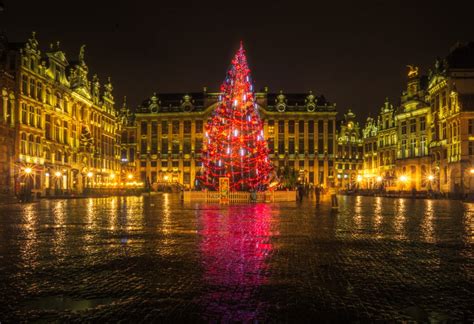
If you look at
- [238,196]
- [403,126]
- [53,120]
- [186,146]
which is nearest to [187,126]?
[186,146]

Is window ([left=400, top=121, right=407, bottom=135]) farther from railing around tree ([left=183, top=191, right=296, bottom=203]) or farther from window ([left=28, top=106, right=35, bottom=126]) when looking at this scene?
window ([left=28, top=106, right=35, bottom=126])

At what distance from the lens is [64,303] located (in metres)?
6.58

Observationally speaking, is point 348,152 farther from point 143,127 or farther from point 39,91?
point 39,91

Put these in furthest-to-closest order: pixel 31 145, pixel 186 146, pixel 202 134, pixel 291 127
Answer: pixel 186 146 < pixel 291 127 < pixel 202 134 < pixel 31 145

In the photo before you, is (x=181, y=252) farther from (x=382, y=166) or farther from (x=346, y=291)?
(x=382, y=166)

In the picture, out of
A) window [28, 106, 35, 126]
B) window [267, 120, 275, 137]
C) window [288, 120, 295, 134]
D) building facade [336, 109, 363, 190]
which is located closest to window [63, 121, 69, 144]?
window [28, 106, 35, 126]

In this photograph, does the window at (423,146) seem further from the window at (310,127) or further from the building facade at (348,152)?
the building facade at (348,152)

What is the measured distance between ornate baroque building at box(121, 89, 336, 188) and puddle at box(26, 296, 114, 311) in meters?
94.8

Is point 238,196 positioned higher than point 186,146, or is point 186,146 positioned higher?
point 186,146

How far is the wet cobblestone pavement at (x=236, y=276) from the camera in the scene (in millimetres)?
6199

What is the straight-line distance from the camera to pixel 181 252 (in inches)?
435

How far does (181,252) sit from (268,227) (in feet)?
20.8

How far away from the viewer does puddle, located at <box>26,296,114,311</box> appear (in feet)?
20.9

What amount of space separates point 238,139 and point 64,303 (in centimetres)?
3007
